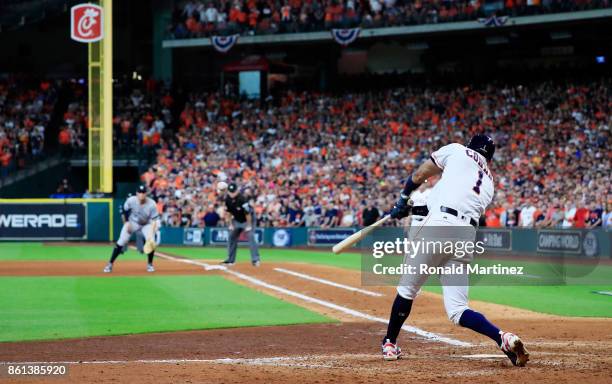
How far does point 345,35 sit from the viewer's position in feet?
125

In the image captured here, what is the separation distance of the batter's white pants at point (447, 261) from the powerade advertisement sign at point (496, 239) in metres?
18.0

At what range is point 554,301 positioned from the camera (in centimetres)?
1483

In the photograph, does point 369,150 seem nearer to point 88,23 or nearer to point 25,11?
point 88,23

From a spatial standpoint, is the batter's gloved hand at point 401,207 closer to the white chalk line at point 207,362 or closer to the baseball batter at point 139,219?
the white chalk line at point 207,362

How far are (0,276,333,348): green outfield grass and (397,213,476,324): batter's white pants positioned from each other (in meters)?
3.88

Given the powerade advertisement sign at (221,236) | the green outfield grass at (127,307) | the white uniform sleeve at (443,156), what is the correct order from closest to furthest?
the white uniform sleeve at (443,156) → the green outfield grass at (127,307) → the powerade advertisement sign at (221,236)

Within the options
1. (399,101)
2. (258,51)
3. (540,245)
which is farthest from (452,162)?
(258,51)

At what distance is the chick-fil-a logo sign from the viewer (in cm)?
2977

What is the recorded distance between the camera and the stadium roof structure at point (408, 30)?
108ft

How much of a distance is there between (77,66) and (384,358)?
1712 inches

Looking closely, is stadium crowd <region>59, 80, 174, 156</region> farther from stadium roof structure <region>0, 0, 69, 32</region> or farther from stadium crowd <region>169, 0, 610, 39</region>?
stadium roof structure <region>0, 0, 69, 32</region>

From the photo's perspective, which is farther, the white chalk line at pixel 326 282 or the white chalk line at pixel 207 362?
→ the white chalk line at pixel 326 282

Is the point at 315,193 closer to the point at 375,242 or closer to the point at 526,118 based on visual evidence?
the point at 375,242

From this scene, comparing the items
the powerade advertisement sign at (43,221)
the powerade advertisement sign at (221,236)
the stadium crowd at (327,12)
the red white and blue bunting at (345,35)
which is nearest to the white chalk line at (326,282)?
the powerade advertisement sign at (221,236)
